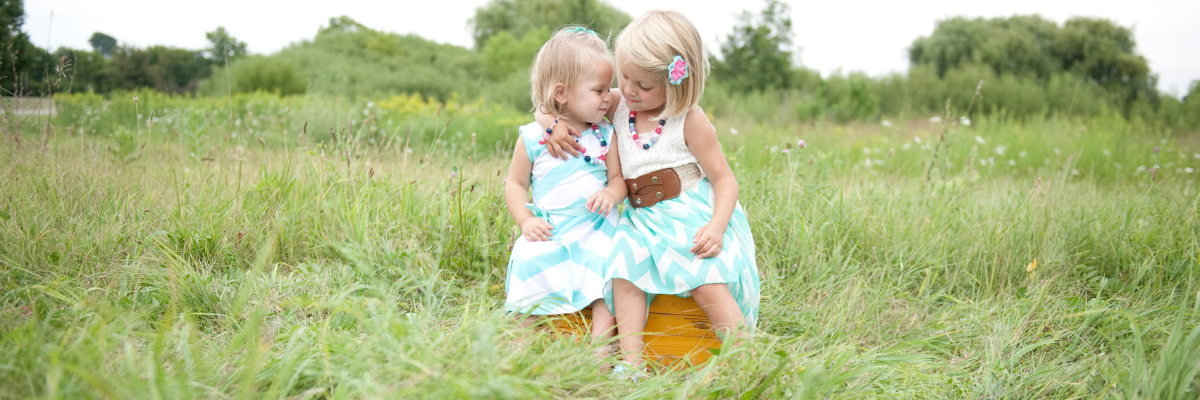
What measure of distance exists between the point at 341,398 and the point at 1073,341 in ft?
8.64

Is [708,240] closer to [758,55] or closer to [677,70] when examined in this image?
[677,70]

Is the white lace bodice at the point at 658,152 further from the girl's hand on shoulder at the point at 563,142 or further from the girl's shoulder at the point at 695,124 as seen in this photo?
the girl's hand on shoulder at the point at 563,142

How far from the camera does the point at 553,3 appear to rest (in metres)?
17.4

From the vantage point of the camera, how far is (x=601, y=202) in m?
1.94

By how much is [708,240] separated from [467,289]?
117 centimetres

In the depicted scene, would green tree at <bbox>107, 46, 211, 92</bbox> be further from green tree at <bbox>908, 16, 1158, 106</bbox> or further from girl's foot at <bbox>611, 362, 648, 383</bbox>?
green tree at <bbox>908, 16, 1158, 106</bbox>

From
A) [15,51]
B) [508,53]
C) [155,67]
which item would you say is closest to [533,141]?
[15,51]

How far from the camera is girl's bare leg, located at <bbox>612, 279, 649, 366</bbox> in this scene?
1985mm

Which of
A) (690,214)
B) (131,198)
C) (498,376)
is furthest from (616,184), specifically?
(131,198)

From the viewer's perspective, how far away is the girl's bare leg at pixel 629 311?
1.99 metres

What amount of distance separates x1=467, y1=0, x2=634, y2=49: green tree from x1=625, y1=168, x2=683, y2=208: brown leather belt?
14.0m

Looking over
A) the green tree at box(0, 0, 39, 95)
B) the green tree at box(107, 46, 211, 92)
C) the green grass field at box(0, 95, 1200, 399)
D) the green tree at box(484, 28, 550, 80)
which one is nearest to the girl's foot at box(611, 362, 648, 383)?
the green grass field at box(0, 95, 1200, 399)

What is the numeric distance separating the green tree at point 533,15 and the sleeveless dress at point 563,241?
45.9ft

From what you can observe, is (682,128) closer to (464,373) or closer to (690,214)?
(690,214)
